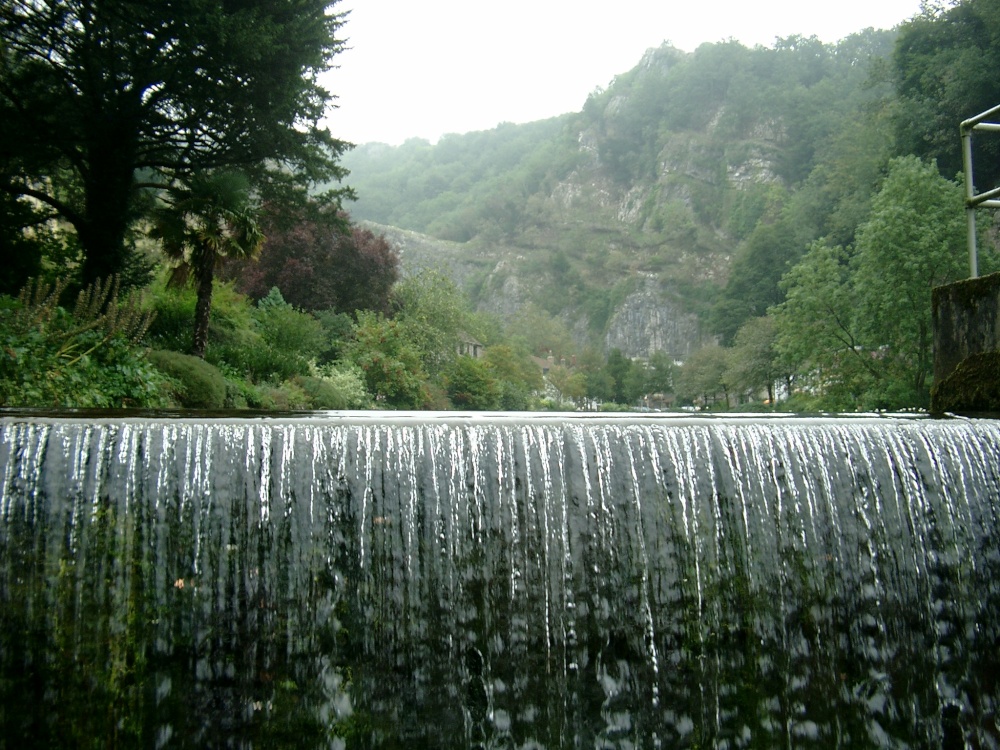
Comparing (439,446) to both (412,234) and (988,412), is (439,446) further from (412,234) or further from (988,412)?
(412,234)

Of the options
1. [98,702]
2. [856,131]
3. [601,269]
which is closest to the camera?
[98,702]

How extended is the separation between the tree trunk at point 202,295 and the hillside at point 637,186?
76818 mm

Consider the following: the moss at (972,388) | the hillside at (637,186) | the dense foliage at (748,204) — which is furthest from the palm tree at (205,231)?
the hillside at (637,186)

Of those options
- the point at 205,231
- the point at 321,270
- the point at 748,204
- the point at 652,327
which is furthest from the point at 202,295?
the point at 748,204

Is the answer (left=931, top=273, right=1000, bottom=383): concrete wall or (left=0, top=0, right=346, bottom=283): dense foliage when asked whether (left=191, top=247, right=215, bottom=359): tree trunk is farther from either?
(left=931, top=273, right=1000, bottom=383): concrete wall

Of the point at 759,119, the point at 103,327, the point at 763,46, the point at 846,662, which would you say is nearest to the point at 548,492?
the point at 846,662

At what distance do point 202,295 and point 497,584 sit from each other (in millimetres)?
12130

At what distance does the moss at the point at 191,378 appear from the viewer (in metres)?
12.8

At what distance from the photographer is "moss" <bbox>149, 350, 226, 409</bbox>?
41.9ft

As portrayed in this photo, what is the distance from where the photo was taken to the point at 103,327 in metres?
11.2

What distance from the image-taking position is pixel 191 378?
13.0m

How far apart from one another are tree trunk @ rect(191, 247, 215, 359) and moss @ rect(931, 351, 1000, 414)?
40.9 ft

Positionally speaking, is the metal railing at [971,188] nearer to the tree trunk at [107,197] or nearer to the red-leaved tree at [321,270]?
the tree trunk at [107,197]

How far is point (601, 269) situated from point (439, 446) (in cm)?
10596
